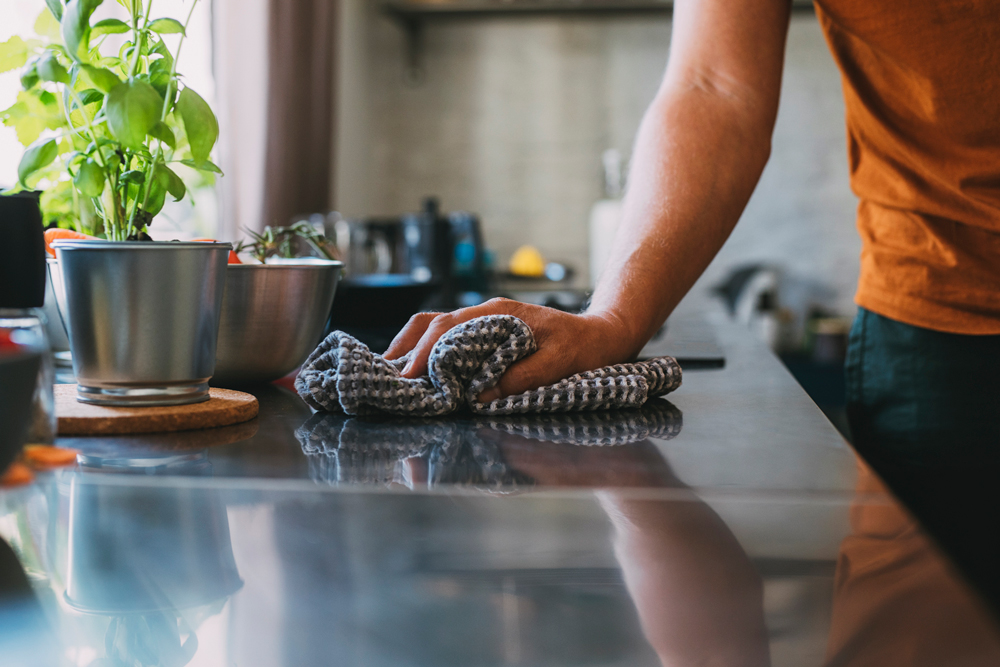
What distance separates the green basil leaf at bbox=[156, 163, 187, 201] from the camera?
0.50m

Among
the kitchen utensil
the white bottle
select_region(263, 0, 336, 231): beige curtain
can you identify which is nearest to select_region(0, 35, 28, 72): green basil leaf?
the kitchen utensil


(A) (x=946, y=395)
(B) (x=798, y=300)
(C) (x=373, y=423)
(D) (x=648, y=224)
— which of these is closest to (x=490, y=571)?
(C) (x=373, y=423)

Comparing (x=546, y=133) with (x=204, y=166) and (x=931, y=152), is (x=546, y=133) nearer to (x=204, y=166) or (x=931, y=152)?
(x=931, y=152)

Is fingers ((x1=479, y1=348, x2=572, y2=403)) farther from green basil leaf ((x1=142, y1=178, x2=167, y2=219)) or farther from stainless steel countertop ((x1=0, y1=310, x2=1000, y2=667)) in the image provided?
green basil leaf ((x1=142, y1=178, x2=167, y2=219))

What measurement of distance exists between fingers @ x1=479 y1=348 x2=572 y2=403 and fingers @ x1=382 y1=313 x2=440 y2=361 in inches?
3.1

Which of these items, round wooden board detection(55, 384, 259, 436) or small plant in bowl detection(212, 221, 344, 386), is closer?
round wooden board detection(55, 384, 259, 436)

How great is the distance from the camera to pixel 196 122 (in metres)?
0.46

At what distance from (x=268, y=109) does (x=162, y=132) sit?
2.43 m

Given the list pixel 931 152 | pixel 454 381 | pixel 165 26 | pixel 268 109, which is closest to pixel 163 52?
pixel 165 26

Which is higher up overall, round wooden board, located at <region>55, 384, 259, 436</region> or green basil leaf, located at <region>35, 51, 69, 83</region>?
green basil leaf, located at <region>35, 51, 69, 83</region>

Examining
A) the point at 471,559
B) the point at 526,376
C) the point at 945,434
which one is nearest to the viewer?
the point at 471,559

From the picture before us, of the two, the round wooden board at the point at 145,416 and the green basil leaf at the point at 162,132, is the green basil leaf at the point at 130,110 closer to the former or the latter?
the green basil leaf at the point at 162,132

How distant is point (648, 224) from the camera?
0.69 metres

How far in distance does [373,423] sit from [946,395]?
0.63 metres
